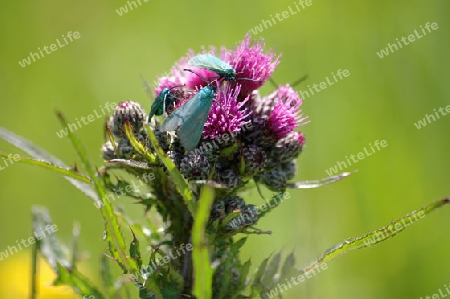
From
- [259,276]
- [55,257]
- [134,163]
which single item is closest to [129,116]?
[134,163]

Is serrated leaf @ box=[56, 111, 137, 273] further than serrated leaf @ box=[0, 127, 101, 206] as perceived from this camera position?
No

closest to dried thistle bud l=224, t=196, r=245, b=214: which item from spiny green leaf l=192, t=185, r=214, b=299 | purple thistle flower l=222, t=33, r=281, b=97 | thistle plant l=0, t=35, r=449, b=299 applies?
thistle plant l=0, t=35, r=449, b=299

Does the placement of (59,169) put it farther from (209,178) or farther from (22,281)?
(22,281)

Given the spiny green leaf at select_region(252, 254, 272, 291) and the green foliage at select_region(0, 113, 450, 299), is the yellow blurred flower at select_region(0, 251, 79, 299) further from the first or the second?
the spiny green leaf at select_region(252, 254, 272, 291)

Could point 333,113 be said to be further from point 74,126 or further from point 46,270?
point 46,270

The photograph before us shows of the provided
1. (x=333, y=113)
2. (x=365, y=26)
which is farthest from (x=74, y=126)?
(x=365, y=26)
